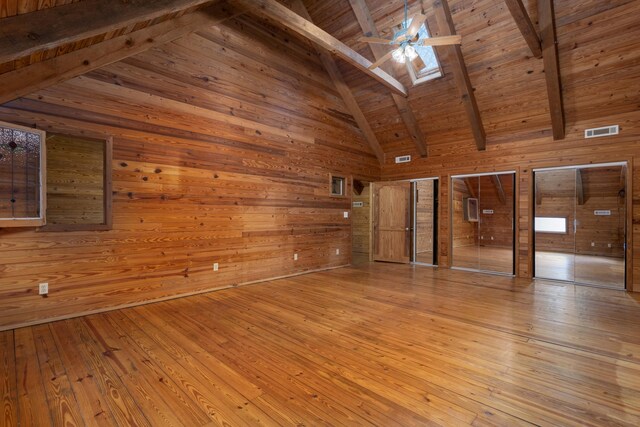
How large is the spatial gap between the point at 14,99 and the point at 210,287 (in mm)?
3225

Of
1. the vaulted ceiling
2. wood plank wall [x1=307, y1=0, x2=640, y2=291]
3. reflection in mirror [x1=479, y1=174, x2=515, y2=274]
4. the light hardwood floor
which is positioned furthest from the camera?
reflection in mirror [x1=479, y1=174, x2=515, y2=274]

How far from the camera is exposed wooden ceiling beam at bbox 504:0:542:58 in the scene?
3863mm

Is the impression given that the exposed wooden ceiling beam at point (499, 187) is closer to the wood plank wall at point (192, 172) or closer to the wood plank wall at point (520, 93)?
the wood plank wall at point (520, 93)

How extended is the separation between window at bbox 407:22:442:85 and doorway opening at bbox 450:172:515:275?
7.63 ft

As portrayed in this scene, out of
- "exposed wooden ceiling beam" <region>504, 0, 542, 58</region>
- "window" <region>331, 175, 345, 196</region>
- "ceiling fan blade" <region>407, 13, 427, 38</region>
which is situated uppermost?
"exposed wooden ceiling beam" <region>504, 0, 542, 58</region>

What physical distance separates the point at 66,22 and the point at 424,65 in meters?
5.49

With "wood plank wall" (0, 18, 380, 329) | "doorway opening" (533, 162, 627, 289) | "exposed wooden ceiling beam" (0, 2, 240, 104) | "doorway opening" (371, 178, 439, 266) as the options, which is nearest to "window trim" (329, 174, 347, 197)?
"wood plank wall" (0, 18, 380, 329)

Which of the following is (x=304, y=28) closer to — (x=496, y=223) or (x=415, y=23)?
(x=415, y=23)

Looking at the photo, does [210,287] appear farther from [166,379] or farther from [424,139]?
[424,139]

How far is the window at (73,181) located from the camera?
14.8 feet

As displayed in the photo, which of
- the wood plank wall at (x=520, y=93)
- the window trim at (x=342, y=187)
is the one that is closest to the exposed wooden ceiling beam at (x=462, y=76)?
the wood plank wall at (x=520, y=93)

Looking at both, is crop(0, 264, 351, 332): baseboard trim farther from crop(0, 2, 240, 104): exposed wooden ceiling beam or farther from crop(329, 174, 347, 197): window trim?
crop(0, 2, 240, 104): exposed wooden ceiling beam

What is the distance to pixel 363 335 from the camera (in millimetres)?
2990

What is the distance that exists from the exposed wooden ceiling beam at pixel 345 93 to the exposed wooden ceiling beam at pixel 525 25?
3237mm
